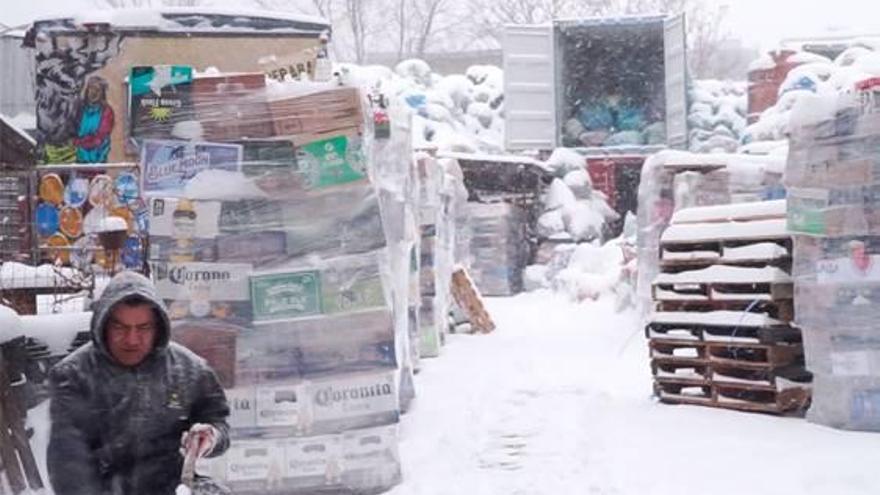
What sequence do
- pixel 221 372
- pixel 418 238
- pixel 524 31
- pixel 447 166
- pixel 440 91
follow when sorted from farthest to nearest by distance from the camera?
1. pixel 440 91
2. pixel 524 31
3. pixel 447 166
4. pixel 418 238
5. pixel 221 372

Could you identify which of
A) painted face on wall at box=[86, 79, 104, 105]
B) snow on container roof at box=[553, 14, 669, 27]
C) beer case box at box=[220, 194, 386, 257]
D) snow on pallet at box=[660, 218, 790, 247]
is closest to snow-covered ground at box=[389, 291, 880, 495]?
snow on pallet at box=[660, 218, 790, 247]

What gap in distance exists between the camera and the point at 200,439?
3.09m

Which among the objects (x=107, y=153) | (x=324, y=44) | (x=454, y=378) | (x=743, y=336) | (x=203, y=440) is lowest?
(x=454, y=378)

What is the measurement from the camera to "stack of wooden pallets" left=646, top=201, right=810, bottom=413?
729cm

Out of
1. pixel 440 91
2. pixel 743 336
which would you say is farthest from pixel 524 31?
pixel 743 336

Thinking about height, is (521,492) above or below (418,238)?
below

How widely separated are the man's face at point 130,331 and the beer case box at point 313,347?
2520 millimetres

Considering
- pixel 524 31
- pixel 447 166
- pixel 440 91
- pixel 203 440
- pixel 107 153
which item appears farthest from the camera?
pixel 440 91

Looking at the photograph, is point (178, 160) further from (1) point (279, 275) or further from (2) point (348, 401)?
(2) point (348, 401)

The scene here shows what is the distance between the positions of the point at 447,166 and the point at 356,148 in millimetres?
8032

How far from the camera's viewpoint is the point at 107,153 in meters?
11.3

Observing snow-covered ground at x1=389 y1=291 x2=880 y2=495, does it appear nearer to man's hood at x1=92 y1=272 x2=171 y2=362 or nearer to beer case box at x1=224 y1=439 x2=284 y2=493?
beer case box at x1=224 y1=439 x2=284 y2=493

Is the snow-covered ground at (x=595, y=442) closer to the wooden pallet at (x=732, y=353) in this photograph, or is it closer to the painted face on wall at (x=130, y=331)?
the wooden pallet at (x=732, y=353)

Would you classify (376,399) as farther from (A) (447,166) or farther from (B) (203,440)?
(A) (447,166)
